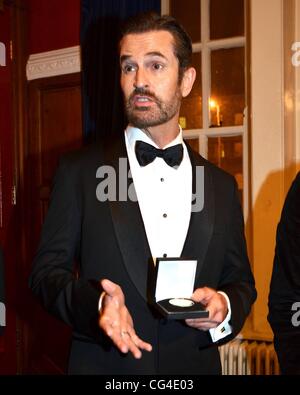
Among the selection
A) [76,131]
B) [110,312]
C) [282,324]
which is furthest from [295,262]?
[76,131]

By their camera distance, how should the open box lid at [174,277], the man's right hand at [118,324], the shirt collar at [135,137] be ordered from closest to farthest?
1. the man's right hand at [118,324]
2. the open box lid at [174,277]
3. the shirt collar at [135,137]

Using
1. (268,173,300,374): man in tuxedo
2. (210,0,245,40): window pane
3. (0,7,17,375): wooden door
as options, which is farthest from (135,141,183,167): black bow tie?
(0,7,17,375): wooden door

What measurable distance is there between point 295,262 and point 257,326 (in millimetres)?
1562

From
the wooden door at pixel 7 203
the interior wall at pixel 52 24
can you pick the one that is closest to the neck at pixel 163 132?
the interior wall at pixel 52 24

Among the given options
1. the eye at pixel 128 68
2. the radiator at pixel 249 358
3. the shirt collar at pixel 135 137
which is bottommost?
the radiator at pixel 249 358

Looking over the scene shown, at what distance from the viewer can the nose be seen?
1.61 meters

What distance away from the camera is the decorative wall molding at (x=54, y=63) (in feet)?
11.9

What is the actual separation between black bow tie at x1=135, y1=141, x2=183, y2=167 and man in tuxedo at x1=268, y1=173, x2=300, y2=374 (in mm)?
416

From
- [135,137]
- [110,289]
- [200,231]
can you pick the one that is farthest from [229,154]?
[110,289]

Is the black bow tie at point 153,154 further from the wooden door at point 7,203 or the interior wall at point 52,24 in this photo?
the wooden door at point 7,203

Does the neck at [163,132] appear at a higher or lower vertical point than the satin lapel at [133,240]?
higher

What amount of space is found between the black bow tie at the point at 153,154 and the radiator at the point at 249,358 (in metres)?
1.66

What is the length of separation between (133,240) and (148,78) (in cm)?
55

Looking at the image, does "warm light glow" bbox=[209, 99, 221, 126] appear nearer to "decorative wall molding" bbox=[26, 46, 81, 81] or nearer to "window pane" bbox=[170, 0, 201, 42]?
"window pane" bbox=[170, 0, 201, 42]
